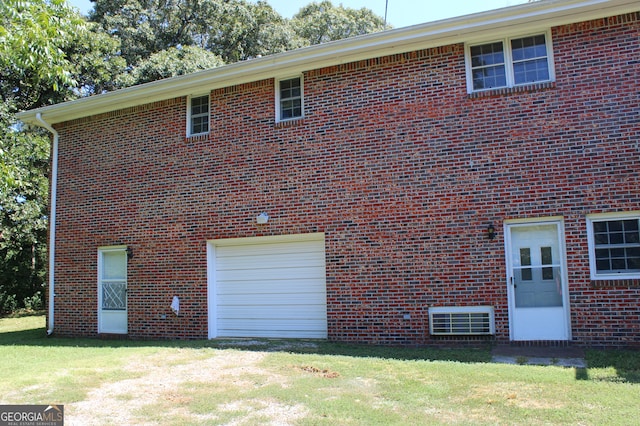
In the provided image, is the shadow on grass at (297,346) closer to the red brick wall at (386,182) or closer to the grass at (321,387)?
the grass at (321,387)

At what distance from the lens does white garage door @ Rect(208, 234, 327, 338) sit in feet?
32.4

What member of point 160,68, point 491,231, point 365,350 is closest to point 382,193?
point 491,231

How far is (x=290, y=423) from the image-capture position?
474 cm

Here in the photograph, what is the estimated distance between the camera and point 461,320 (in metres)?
8.59

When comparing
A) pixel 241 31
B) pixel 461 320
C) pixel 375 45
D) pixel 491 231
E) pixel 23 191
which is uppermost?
pixel 241 31

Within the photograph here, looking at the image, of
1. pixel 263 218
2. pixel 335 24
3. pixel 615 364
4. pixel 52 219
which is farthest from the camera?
pixel 335 24

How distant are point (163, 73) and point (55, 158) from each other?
32.2ft

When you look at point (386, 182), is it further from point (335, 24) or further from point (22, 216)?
point (335, 24)

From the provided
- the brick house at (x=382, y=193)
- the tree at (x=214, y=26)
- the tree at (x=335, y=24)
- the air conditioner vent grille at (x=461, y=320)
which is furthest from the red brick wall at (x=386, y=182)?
the tree at (x=335, y=24)

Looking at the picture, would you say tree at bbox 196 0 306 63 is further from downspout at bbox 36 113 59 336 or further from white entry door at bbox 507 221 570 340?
white entry door at bbox 507 221 570 340

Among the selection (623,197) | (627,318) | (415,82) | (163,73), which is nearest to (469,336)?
(627,318)

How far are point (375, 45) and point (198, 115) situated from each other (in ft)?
13.8

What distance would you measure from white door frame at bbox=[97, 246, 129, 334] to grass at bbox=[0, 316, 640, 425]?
95.8 inches

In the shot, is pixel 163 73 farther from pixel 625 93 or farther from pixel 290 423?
pixel 290 423
